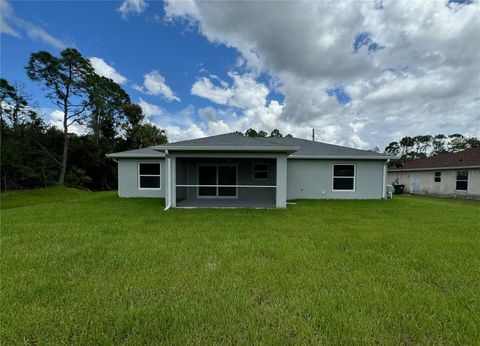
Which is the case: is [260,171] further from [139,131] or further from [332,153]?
[139,131]

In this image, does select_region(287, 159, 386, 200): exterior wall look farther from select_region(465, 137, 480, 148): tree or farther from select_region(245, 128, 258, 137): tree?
select_region(465, 137, 480, 148): tree

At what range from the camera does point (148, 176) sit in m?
13.4

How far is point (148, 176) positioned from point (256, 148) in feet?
24.4

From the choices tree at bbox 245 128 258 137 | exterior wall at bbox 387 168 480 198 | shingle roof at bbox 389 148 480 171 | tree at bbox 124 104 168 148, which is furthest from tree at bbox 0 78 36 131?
shingle roof at bbox 389 148 480 171

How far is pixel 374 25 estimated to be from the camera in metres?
11.4

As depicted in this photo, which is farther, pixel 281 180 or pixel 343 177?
pixel 343 177

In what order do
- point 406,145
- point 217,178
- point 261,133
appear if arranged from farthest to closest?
point 406,145 → point 261,133 → point 217,178

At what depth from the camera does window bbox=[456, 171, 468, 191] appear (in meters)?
17.2

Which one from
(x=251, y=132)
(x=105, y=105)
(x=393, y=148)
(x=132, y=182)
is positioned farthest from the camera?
(x=393, y=148)

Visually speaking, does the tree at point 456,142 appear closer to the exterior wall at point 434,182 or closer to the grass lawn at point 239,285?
the exterior wall at point 434,182

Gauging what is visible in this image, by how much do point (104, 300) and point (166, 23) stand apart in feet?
49.6

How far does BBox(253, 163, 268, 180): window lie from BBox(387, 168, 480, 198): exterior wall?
51.0 ft

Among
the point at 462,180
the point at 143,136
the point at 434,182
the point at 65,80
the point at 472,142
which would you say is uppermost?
the point at 65,80

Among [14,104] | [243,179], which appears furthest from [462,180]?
[14,104]
